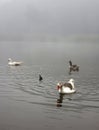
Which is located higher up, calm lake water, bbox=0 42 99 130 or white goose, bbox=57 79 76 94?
white goose, bbox=57 79 76 94

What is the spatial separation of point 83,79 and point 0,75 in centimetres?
1142

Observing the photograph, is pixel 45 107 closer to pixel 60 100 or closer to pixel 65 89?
pixel 60 100

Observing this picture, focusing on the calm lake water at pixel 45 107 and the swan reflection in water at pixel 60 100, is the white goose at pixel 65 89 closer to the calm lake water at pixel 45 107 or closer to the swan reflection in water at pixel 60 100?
the swan reflection in water at pixel 60 100

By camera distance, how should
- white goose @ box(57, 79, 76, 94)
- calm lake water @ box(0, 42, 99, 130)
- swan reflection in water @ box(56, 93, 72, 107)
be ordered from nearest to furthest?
calm lake water @ box(0, 42, 99, 130) < swan reflection in water @ box(56, 93, 72, 107) < white goose @ box(57, 79, 76, 94)

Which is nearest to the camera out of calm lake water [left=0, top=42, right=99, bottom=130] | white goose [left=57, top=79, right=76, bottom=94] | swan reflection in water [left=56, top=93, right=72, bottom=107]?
calm lake water [left=0, top=42, right=99, bottom=130]

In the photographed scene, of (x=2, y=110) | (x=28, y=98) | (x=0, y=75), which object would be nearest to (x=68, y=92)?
(x=28, y=98)

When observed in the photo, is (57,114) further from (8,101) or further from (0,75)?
(0,75)

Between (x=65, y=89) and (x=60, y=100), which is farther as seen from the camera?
(x=65, y=89)

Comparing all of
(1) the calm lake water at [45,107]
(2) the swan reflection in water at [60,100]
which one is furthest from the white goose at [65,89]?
(1) the calm lake water at [45,107]

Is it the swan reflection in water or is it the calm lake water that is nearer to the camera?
the calm lake water

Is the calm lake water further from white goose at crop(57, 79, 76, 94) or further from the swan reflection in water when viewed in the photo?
white goose at crop(57, 79, 76, 94)

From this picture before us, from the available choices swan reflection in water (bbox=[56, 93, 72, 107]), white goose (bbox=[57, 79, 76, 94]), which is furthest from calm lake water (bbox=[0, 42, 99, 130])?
white goose (bbox=[57, 79, 76, 94])

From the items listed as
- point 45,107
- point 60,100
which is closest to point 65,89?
point 60,100

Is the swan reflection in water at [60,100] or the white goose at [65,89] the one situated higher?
the white goose at [65,89]
